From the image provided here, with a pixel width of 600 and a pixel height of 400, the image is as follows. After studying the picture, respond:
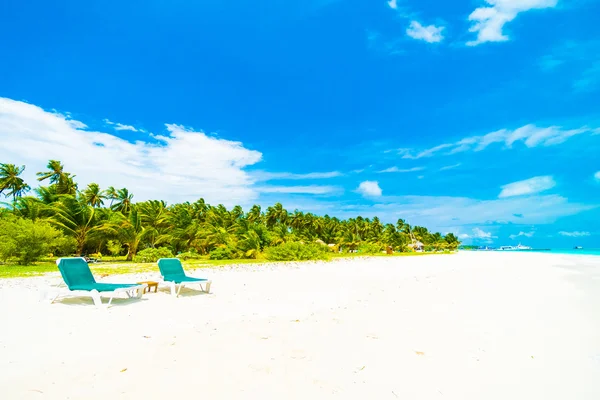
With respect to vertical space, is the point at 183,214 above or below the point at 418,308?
above

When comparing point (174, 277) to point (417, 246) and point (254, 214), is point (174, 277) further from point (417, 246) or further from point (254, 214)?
point (417, 246)

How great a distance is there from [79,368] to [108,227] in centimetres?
2403

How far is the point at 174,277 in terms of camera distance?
8.45m

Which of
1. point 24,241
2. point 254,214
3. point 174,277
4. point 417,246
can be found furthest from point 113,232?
point 417,246

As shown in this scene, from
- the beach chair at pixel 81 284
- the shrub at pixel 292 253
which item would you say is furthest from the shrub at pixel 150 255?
the beach chair at pixel 81 284

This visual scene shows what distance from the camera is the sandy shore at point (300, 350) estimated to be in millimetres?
3104

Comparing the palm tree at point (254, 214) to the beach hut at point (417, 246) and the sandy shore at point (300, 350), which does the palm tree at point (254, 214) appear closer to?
the beach hut at point (417, 246)

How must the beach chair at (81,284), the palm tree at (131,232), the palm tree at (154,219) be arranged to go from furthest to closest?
1. the palm tree at (154,219)
2. the palm tree at (131,232)
3. the beach chair at (81,284)

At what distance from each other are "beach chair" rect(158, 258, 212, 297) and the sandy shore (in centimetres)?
93

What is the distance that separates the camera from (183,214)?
109 ft

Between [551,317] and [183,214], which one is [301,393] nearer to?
[551,317]

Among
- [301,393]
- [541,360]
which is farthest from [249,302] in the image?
[541,360]

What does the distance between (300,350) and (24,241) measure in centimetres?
2012

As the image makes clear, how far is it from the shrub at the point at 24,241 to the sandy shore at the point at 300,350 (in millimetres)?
13291
